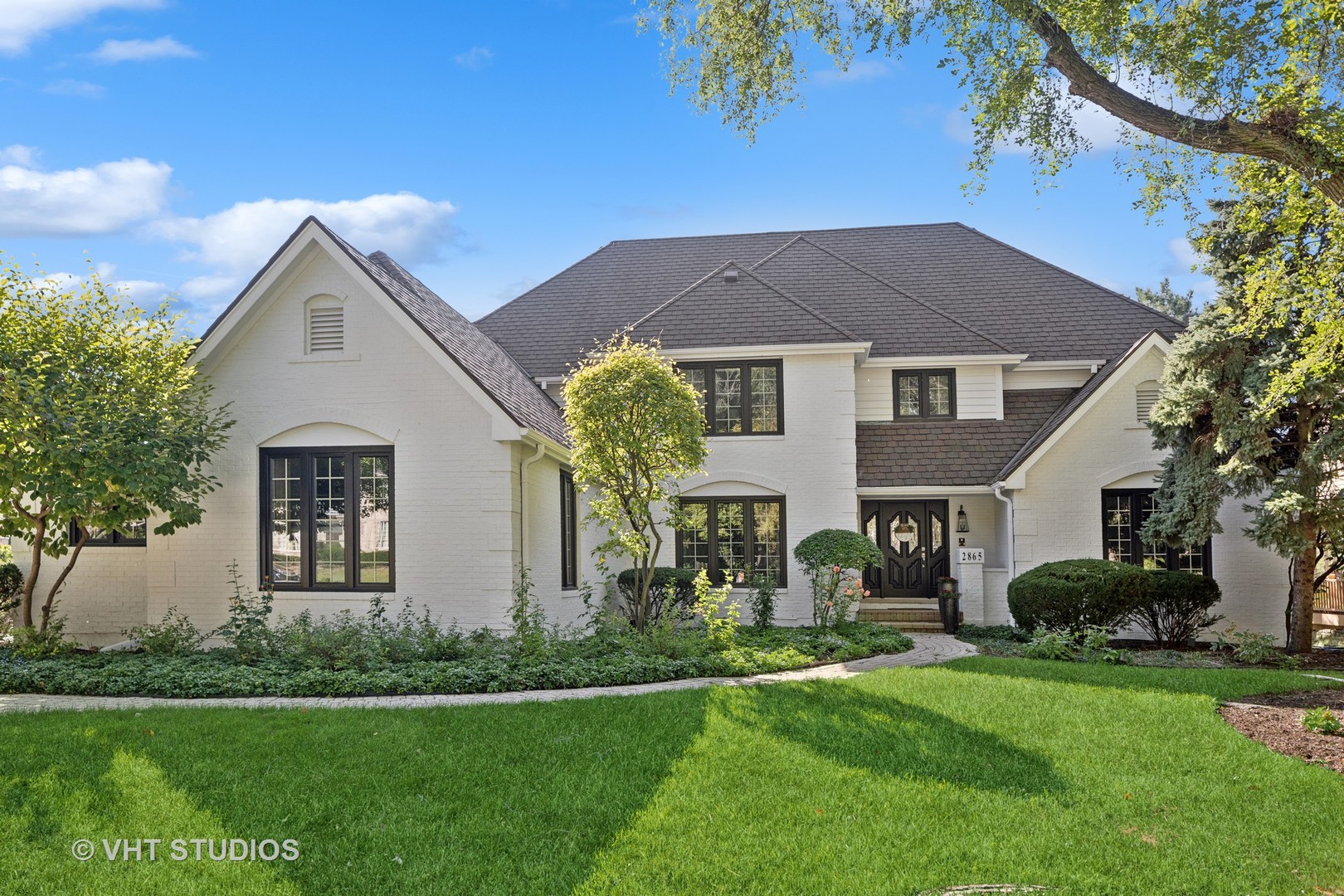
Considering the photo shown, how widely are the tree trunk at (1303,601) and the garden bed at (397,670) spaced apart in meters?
7.29

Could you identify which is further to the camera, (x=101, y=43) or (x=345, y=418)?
(x=345, y=418)

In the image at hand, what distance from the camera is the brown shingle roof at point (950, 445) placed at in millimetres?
17062

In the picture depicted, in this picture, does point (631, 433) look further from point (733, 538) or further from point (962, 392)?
point (962, 392)

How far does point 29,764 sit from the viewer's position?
6.54 metres

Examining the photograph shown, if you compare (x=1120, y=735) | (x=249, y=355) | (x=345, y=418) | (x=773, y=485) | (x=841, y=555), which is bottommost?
(x=1120, y=735)

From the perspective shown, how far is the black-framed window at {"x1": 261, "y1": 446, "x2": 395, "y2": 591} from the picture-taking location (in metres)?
12.2

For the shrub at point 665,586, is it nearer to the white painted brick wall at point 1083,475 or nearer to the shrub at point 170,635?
the white painted brick wall at point 1083,475

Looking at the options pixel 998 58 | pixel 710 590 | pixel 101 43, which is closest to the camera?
pixel 998 58

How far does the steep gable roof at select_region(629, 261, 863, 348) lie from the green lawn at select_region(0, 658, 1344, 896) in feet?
30.3

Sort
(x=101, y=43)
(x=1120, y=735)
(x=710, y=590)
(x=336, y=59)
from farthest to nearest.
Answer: (x=710, y=590) → (x=336, y=59) → (x=101, y=43) → (x=1120, y=735)

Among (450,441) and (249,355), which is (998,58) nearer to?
(450,441)

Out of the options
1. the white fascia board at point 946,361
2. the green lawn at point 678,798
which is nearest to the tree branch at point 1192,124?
the green lawn at point 678,798

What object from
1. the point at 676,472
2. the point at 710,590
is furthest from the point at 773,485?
the point at 676,472

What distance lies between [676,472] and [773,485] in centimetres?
463
